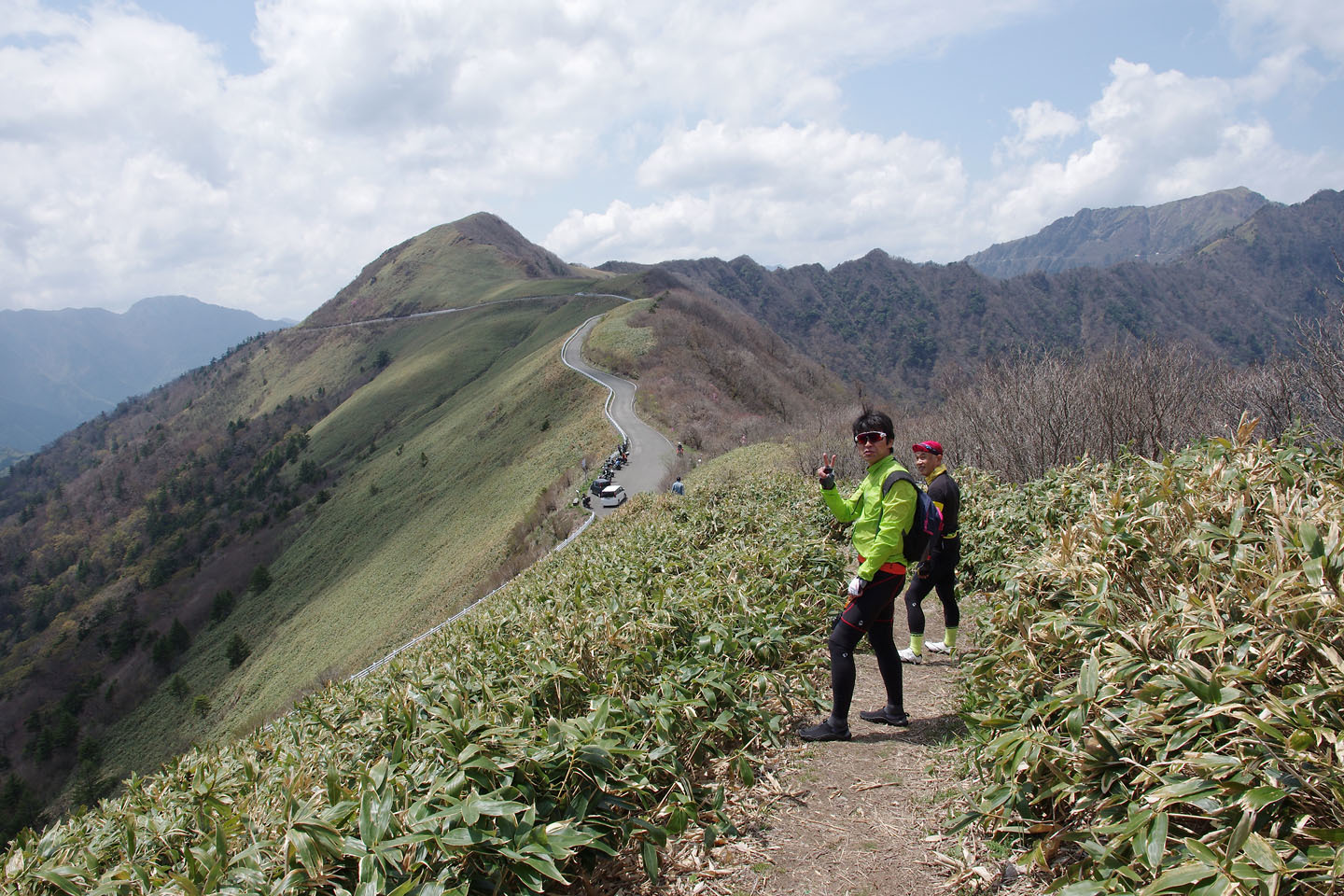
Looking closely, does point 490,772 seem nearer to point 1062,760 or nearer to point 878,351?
point 1062,760

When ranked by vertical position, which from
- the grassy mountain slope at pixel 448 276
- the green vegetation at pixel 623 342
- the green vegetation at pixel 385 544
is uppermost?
the grassy mountain slope at pixel 448 276

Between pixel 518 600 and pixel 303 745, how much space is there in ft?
11.2

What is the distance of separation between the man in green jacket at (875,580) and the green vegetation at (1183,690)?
596 millimetres

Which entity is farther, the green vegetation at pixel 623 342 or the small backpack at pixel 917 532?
the green vegetation at pixel 623 342

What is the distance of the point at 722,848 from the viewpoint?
3.60 metres

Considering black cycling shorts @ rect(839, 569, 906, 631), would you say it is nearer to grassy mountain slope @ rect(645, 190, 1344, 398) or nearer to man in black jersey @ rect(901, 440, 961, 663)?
man in black jersey @ rect(901, 440, 961, 663)

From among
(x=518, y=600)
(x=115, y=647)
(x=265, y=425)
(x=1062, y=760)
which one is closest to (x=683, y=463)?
(x=518, y=600)

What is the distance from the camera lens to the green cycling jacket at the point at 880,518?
14.6ft

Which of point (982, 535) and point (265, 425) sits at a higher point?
point (265, 425)

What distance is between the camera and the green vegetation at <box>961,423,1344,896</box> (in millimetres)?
2297

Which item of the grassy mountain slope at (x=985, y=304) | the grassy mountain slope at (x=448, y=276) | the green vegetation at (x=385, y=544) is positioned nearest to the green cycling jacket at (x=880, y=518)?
the green vegetation at (x=385, y=544)

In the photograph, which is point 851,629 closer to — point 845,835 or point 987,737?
point 987,737

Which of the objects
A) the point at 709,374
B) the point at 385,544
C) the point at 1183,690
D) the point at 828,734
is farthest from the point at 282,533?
the point at 1183,690

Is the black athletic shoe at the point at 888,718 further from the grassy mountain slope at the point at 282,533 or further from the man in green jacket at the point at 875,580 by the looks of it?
the grassy mountain slope at the point at 282,533
